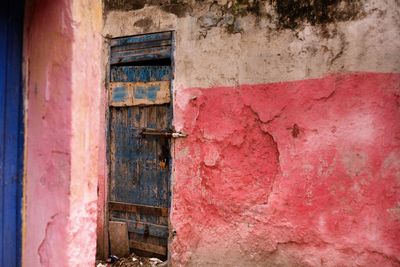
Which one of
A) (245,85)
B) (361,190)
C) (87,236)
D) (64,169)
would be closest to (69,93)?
(64,169)

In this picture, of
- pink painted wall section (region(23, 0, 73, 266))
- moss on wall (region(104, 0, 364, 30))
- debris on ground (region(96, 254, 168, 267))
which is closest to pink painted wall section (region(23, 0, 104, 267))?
pink painted wall section (region(23, 0, 73, 266))

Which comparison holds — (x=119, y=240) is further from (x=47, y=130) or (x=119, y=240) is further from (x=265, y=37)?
(x=47, y=130)

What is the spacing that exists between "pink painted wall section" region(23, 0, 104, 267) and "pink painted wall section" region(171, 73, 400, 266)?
2009 mm

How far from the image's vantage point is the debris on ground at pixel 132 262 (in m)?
4.23

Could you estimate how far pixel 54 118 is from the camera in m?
1.86

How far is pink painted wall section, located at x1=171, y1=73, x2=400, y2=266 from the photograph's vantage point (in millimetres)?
3182

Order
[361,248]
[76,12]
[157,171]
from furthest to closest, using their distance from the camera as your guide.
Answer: [157,171], [361,248], [76,12]

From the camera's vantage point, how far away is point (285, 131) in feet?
11.7

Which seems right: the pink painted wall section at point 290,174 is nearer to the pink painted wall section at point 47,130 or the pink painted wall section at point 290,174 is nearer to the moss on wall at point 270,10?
the moss on wall at point 270,10

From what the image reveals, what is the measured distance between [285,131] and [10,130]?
7.78 ft

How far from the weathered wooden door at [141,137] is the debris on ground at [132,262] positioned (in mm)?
95

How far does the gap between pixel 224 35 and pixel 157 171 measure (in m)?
1.63

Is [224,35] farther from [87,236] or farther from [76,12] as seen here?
[87,236]

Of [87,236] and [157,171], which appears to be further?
[157,171]
